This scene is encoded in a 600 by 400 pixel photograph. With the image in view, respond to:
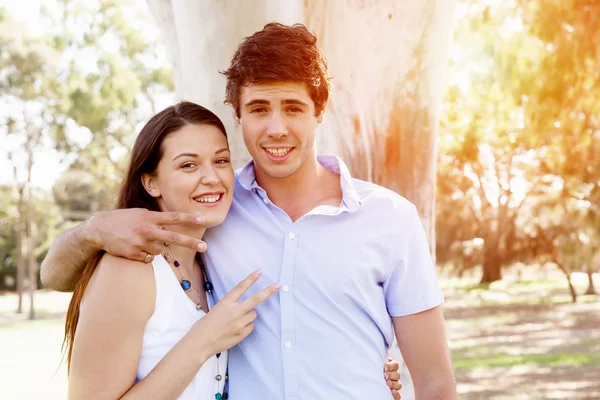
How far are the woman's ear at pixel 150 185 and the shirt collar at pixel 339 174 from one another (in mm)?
300

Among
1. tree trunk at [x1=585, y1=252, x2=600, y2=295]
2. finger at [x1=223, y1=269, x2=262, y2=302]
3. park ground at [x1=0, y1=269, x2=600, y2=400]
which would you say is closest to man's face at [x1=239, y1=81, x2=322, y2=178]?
finger at [x1=223, y1=269, x2=262, y2=302]

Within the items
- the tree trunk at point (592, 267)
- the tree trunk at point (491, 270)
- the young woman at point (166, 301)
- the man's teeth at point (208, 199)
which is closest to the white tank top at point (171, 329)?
the young woman at point (166, 301)

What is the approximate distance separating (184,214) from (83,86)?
73.1 feet

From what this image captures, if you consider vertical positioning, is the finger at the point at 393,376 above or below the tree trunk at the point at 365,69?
below

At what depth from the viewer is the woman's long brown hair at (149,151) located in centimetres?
239

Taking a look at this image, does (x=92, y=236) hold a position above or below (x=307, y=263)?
above

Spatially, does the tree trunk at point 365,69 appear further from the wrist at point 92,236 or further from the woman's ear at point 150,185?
the wrist at point 92,236

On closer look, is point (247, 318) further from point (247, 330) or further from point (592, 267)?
point (592, 267)

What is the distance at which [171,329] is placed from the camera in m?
→ 2.23

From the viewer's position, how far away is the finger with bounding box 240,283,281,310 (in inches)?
88.1

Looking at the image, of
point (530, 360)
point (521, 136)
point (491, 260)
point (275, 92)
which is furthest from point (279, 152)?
point (491, 260)

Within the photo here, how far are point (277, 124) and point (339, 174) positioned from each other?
37 centimetres

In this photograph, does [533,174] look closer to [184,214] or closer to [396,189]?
[396,189]

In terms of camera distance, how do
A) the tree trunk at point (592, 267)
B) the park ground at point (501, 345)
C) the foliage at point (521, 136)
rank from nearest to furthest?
the foliage at point (521, 136), the park ground at point (501, 345), the tree trunk at point (592, 267)
